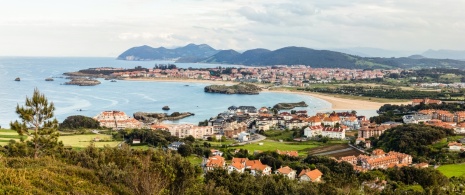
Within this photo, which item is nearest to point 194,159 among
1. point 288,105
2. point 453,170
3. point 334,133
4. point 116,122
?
point 453,170

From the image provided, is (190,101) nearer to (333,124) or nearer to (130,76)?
(333,124)

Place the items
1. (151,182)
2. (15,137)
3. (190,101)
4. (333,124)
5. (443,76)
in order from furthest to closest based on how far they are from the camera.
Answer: (443,76)
(190,101)
(333,124)
(15,137)
(151,182)

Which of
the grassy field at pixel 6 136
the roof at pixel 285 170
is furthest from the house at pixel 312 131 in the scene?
the grassy field at pixel 6 136

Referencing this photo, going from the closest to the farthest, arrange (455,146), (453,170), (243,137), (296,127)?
(453,170) < (455,146) < (243,137) < (296,127)

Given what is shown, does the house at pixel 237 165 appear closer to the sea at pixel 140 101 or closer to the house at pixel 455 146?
the house at pixel 455 146

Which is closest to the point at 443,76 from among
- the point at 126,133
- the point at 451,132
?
the point at 451,132

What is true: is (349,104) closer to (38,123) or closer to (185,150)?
(185,150)
